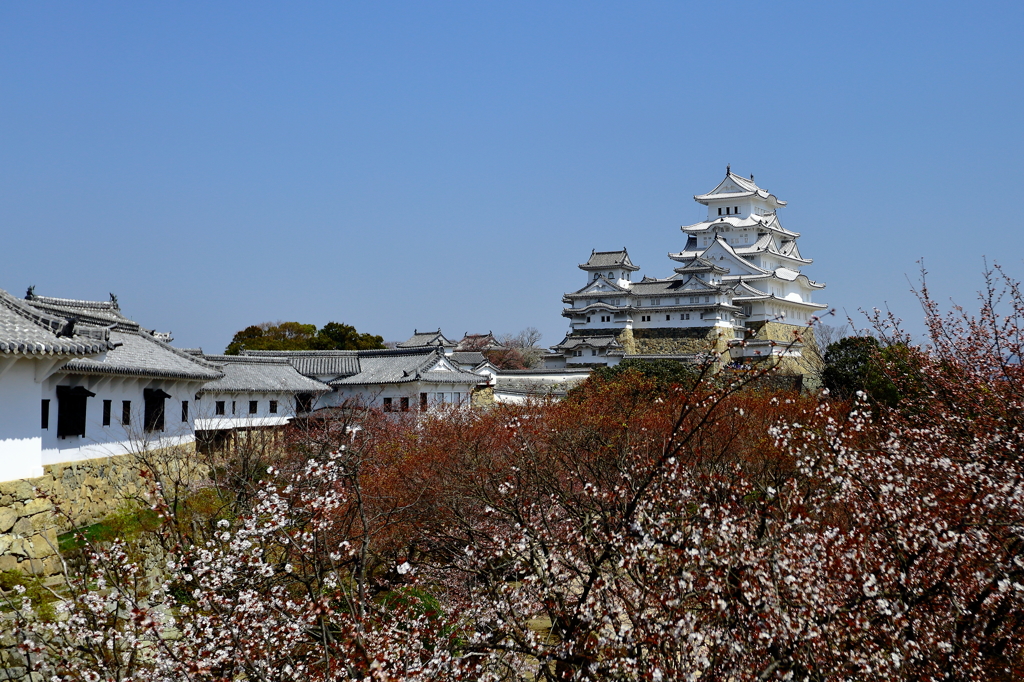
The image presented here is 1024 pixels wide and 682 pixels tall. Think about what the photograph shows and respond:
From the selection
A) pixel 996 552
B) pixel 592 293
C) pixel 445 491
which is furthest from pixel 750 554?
pixel 592 293

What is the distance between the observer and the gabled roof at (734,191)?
159 ft

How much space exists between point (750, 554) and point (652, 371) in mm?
26951

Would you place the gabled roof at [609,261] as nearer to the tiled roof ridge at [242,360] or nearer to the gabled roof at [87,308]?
the tiled roof ridge at [242,360]

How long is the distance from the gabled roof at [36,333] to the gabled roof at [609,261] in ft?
123

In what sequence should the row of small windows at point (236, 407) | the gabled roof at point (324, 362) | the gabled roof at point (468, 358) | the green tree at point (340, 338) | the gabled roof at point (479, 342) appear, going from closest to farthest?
the row of small windows at point (236, 407)
the gabled roof at point (324, 362)
the gabled roof at point (468, 358)
the green tree at point (340, 338)
the gabled roof at point (479, 342)

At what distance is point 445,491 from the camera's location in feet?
39.0

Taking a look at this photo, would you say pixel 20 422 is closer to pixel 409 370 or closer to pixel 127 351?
pixel 127 351

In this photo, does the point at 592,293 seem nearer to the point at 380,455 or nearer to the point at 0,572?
the point at 380,455

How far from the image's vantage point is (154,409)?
60.1 ft

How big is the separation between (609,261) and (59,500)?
37873 millimetres

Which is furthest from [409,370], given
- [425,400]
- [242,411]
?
[242,411]

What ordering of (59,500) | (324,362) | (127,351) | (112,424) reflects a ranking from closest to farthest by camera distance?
(59,500) → (112,424) → (127,351) → (324,362)

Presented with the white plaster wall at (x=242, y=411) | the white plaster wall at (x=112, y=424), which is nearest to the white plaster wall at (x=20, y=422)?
the white plaster wall at (x=112, y=424)

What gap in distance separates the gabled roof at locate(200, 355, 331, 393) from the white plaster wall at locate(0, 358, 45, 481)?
1526 centimetres
